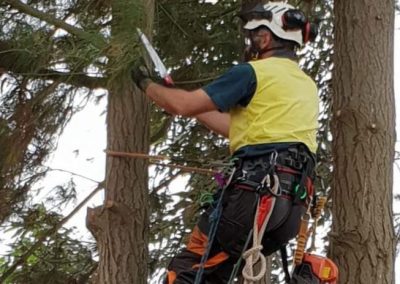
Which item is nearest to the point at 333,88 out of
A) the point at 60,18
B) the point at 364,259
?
the point at 364,259

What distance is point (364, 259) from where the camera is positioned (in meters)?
5.38

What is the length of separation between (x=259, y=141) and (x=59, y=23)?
4.63 ft

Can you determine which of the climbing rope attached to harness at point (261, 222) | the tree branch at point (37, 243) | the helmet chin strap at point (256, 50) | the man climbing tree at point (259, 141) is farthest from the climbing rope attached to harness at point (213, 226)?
the tree branch at point (37, 243)

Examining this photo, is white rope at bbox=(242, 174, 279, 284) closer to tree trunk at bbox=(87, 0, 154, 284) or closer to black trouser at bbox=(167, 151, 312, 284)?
black trouser at bbox=(167, 151, 312, 284)

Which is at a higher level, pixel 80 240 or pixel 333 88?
pixel 333 88

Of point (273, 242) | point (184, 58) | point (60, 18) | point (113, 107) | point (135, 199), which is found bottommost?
point (273, 242)

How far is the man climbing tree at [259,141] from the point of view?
3.86m

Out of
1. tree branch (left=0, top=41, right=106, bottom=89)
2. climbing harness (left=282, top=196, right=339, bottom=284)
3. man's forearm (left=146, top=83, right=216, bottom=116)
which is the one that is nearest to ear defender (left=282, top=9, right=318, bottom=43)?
man's forearm (left=146, top=83, right=216, bottom=116)

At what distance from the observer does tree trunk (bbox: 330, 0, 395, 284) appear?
540cm

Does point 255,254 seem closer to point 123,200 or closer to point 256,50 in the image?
point 256,50

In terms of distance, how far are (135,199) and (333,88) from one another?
52.4 inches

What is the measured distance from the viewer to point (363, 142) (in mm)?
5523

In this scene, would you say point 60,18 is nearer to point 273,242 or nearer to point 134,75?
point 134,75

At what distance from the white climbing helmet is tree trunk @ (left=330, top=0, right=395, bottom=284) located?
1.58m
